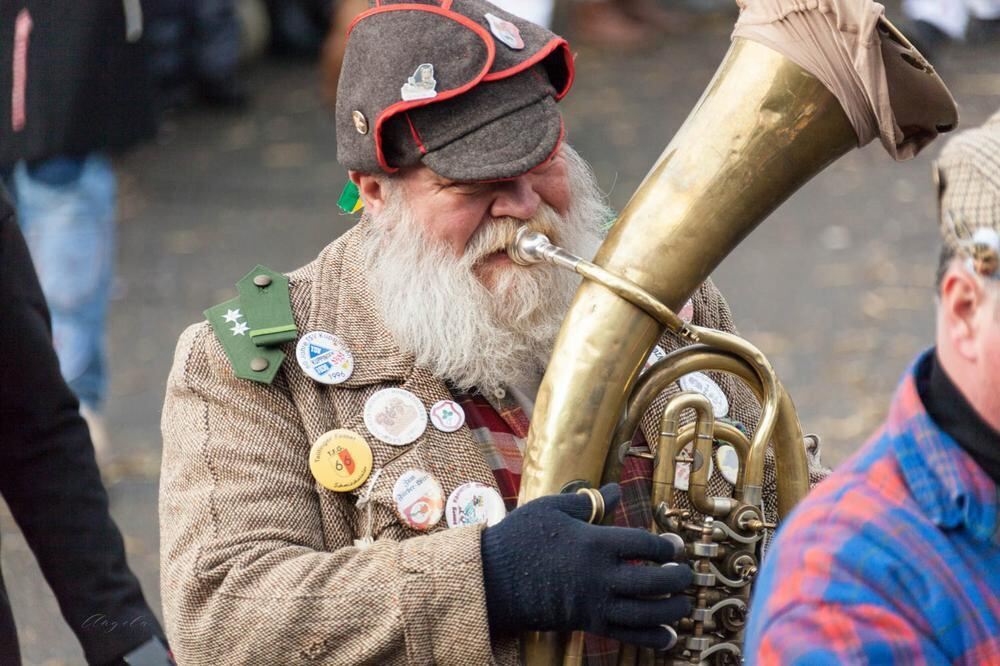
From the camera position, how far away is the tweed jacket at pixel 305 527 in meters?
2.46

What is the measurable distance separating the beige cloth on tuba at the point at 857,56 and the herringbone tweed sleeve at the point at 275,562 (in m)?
0.91

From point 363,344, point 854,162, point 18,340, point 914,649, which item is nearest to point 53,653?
point 18,340

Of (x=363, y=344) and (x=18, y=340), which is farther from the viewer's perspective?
(x=18, y=340)

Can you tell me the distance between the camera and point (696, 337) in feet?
8.36

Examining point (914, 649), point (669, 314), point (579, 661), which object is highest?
point (914, 649)

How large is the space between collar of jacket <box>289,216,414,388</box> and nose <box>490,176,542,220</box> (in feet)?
0.94

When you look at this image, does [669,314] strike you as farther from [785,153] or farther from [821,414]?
[821,414]

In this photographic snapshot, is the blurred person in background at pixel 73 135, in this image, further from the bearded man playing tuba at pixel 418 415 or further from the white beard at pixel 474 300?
the white beard at pixel 474 300

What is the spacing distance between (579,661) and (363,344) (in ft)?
2.22

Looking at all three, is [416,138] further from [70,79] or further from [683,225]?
[70,79]

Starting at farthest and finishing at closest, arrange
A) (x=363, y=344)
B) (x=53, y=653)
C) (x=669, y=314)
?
(x=53, y=653) → (x=363, y=344) → (x=669, y=314)

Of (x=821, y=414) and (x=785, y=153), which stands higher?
(x=785, y=153)

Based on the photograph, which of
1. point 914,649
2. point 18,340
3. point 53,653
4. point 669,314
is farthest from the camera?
point 53,653

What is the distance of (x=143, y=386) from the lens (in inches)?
246
